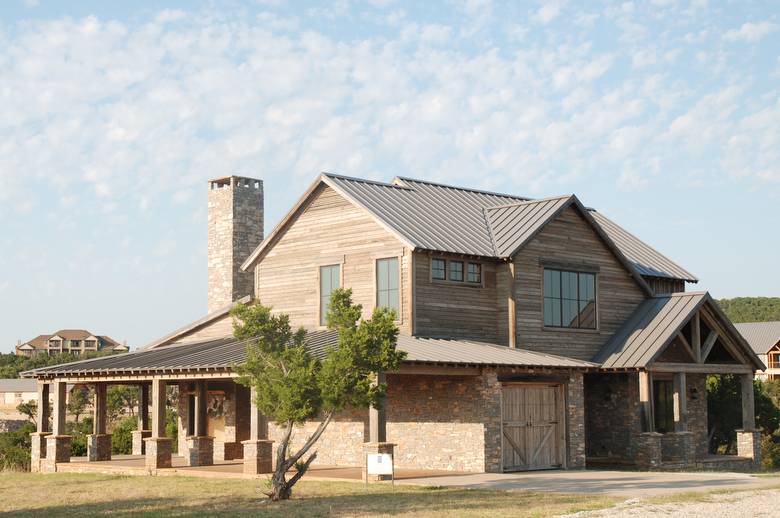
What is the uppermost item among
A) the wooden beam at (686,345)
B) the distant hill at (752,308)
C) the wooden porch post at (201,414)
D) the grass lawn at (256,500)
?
the distant hill at (752,308)

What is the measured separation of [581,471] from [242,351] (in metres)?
9.43

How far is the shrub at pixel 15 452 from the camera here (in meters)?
31.9

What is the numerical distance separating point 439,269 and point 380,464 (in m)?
8.17

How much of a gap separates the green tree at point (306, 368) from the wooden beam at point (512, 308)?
385 inches

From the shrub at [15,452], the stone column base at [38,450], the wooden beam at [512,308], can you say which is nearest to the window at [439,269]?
the wooden beam at [512,308]

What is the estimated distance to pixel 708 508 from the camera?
1847 centimetres

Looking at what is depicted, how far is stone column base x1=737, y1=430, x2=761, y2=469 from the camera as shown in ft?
111

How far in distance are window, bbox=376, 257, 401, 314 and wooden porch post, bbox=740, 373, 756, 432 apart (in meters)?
12.9

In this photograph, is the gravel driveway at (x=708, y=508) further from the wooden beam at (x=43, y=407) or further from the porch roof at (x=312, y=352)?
the wooden beam at (x=43, y=407)

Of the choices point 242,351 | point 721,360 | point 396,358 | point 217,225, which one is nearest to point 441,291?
point 242,351

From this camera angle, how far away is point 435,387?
28.0m

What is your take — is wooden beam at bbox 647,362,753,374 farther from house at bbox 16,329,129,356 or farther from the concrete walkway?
house at bbox 16,329,129,356

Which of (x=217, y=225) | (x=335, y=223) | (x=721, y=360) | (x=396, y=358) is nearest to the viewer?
(x=396, y=358)

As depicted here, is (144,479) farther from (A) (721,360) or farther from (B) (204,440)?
(A) (721,360)
